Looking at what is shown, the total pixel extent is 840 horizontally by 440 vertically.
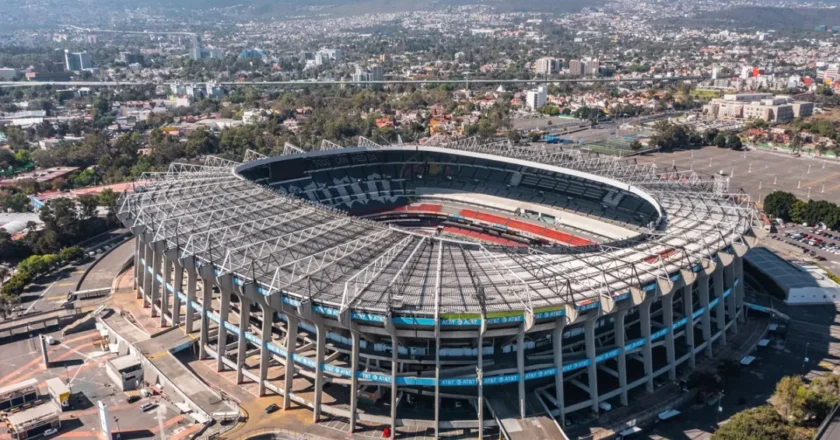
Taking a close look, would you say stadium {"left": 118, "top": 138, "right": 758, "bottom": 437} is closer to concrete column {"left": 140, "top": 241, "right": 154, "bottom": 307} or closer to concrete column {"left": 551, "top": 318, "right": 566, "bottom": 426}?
concrete column {"left": 551, "top": 318, "right": 566, "bottom": 426}

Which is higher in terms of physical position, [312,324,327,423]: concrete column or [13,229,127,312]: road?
[312,324,327,423]: concrete column

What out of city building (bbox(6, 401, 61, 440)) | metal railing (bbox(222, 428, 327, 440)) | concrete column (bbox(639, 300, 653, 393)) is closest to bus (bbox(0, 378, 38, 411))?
city building (bbox(6, 401, 61, 440))

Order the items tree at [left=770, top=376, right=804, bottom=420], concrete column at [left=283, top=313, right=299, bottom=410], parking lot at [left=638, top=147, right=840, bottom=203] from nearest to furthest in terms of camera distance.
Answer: tree at [left=770, top=376, right=804, bottom=420] < concrete column at [left=283, top=313, right=299, bottom=410] < parking lot at [left=638, top=147, right=840, bottom=203]

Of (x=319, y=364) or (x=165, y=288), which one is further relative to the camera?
(x=165, y=288)

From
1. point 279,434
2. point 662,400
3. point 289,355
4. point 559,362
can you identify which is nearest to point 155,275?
point 289,355

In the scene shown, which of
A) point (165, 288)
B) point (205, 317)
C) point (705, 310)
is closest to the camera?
point (205, 317)

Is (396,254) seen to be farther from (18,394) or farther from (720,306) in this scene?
(18,394)

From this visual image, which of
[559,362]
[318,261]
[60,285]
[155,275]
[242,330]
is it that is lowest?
[60,285]
